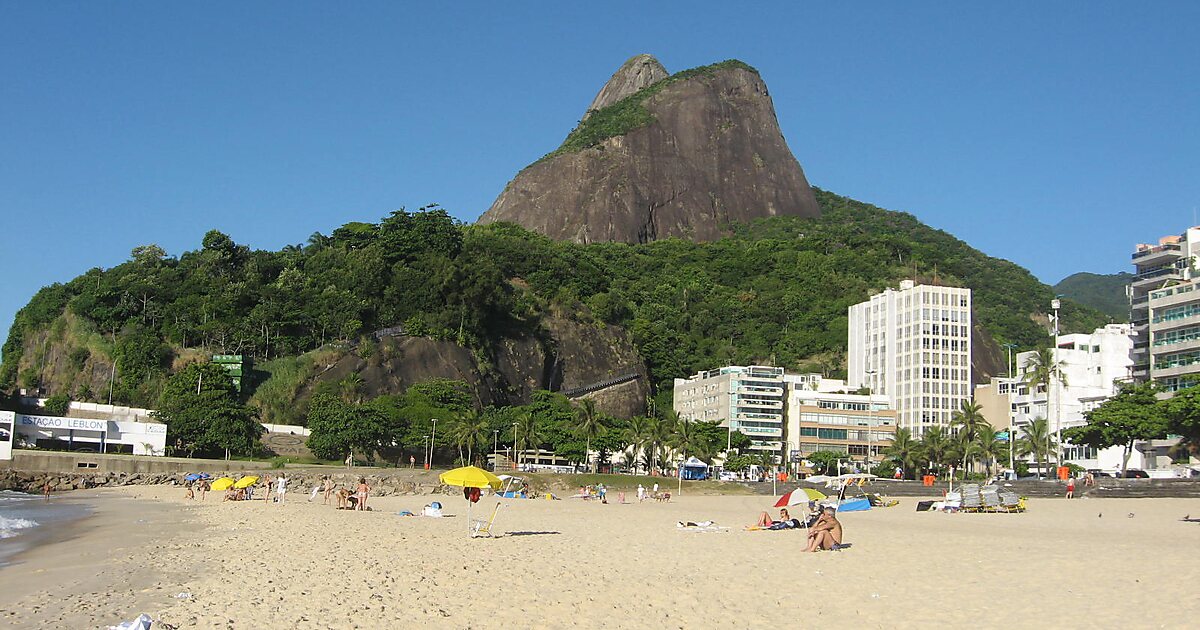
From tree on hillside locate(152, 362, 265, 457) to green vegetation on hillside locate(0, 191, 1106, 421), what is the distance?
7.95 m

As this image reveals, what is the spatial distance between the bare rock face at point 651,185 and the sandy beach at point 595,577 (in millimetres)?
150358

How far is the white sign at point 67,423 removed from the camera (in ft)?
226

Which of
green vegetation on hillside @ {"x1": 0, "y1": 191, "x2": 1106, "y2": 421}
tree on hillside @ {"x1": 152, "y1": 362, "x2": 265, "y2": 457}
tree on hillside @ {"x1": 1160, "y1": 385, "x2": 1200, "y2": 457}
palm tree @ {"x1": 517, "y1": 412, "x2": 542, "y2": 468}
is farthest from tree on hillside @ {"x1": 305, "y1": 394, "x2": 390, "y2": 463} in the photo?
tree on hillside @ {"x1": 1160, "y1": 385, "x2": 1200, "y2": 457}

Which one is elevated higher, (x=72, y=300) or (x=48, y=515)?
(x=72, y=300)

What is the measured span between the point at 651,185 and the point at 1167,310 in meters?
120

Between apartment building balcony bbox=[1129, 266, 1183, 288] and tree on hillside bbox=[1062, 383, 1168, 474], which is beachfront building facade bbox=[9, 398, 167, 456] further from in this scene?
apartment building balcony bbox=[1129, 266, 1183, 288]

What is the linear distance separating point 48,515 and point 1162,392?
6437 cm

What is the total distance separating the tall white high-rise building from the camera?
341 ft

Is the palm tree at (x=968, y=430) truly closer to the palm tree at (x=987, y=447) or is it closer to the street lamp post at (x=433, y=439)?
the palm tree at (x=987, y=447)

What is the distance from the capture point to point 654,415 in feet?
352

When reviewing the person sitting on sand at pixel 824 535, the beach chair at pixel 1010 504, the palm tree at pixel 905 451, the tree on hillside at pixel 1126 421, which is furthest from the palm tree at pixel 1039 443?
the person sitting on sand at pixel 824 535

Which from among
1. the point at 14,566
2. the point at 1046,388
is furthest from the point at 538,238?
the point at 14,566

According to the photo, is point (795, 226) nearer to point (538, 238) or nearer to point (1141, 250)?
point (538, 238)

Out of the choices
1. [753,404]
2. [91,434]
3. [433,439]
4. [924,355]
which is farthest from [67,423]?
[924,355]
